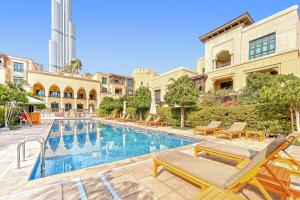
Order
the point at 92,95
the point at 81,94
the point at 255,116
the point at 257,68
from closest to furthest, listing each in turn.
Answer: the point at 255,116, the point at 257,68, the point at 81,94, the point at 92,95

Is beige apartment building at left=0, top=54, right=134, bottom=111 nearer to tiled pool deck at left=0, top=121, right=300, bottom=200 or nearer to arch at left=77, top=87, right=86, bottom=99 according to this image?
arch at left=77, top=87, right=86, bottom=99

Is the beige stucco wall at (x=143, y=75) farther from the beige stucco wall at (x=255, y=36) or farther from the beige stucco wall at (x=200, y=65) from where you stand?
the beige stucco wall at (x=255, y=36)

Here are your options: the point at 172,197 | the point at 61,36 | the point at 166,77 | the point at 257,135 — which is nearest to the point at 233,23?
the point at 166,77

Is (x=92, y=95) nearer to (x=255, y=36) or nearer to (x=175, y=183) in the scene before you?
(x=255, y=36)

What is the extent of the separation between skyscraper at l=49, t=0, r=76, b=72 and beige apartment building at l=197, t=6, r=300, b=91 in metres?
123

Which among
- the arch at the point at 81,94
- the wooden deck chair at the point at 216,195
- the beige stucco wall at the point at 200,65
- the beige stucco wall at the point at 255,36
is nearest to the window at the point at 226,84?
the beige stucco wall at the point at 255,36

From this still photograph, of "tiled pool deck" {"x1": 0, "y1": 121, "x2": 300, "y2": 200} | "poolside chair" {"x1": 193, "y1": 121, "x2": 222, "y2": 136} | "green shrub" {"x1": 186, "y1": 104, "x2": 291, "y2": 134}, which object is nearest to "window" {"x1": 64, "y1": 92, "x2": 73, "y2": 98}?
"green shrub" {"x1": 186, "y1": 104, "x2": 291, "y2": 134}

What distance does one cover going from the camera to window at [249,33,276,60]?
1576 centimetres

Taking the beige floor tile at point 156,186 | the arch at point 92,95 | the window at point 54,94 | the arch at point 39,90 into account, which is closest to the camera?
the beige floor tile at point 156,186

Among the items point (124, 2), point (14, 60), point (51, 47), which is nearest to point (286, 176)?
point (124, 2)

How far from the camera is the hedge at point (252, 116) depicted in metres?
7.59

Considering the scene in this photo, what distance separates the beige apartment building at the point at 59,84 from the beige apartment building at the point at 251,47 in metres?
24.6

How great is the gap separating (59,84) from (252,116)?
3785 centimetres

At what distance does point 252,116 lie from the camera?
8.52 meters
